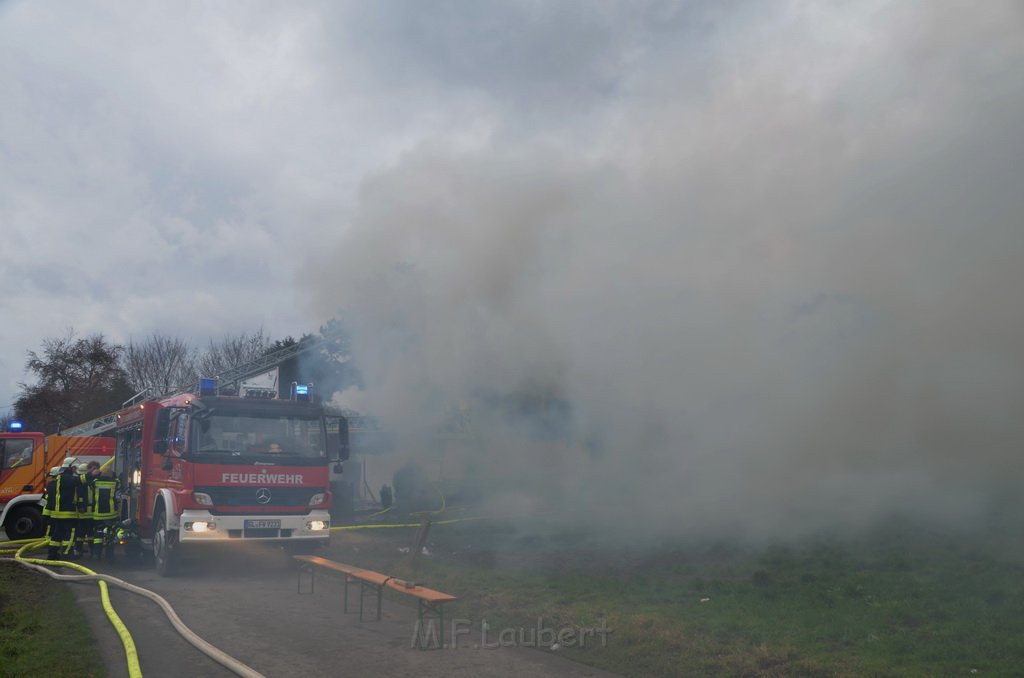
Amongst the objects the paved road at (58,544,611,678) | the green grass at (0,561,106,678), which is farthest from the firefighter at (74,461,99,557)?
the paved road at (58,544,611,678)

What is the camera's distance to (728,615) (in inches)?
324

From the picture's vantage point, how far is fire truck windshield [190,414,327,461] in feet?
39.6

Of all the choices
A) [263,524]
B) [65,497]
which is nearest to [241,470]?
[263,524]

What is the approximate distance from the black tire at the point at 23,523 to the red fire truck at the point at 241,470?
6349 mm

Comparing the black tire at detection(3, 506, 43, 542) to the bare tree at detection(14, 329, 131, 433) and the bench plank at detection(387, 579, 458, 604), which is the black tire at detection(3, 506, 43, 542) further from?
the bare tree at detection(14, 329, 131, 433)

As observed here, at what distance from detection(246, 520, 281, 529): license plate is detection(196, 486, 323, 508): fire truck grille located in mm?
261

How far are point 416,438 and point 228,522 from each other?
1105 cm

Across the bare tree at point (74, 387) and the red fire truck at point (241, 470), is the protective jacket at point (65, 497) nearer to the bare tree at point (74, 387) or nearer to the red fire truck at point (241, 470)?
the red fire truck at point (241, 470)

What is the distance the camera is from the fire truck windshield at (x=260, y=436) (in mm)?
12070

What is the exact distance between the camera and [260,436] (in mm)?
12477

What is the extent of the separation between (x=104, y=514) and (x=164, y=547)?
334cm

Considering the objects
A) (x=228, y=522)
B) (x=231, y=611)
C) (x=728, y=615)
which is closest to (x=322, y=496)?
Answer: (x=228, y=522)

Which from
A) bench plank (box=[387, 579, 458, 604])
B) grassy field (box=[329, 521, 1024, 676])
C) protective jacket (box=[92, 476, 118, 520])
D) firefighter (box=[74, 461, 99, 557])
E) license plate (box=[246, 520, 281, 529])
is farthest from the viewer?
protective jacket (box=[92, 476, 118, 520])

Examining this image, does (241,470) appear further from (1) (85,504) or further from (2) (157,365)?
(2) (157,365)
